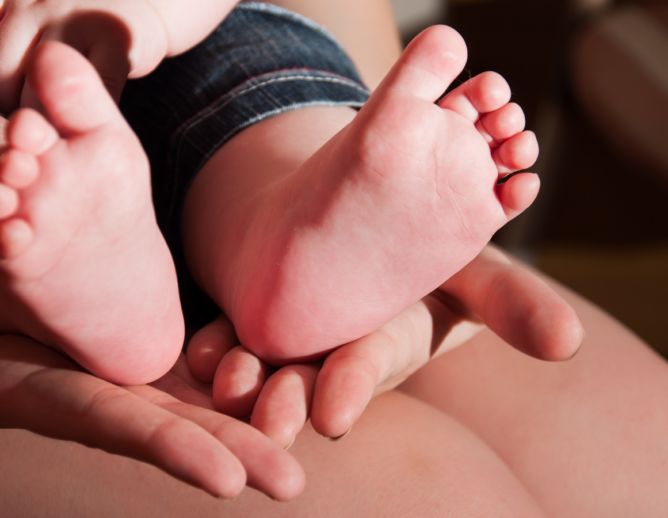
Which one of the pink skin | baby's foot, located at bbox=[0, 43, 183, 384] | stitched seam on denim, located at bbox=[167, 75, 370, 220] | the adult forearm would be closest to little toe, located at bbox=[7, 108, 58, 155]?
baby's foot, located at bbox=[0, 43, 183, 384]

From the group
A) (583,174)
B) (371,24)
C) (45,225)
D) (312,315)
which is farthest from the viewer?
(583,174)

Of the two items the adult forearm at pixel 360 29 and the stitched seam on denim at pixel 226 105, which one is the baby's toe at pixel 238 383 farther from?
the adult forearm at pixel 360 29

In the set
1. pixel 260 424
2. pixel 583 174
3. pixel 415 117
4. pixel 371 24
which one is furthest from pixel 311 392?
pixel 583 174

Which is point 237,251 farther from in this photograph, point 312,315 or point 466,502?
point 466,502

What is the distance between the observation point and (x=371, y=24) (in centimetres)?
85

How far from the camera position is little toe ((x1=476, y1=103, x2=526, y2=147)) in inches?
14.8

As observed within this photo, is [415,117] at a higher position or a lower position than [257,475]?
higher

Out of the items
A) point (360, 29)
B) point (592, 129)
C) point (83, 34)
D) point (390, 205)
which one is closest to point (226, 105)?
point (83, 34)

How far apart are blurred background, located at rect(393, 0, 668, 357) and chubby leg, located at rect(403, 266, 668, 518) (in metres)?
0.28

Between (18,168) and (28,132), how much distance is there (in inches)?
0.7

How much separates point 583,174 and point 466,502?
1.37 metres

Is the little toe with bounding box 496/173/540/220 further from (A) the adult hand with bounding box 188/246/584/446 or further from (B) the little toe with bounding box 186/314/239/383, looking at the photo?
(B) the little toe with bounding box 186/314/239/383

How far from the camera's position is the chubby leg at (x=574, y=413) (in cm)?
49

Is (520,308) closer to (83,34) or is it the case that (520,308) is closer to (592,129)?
(83,34)
